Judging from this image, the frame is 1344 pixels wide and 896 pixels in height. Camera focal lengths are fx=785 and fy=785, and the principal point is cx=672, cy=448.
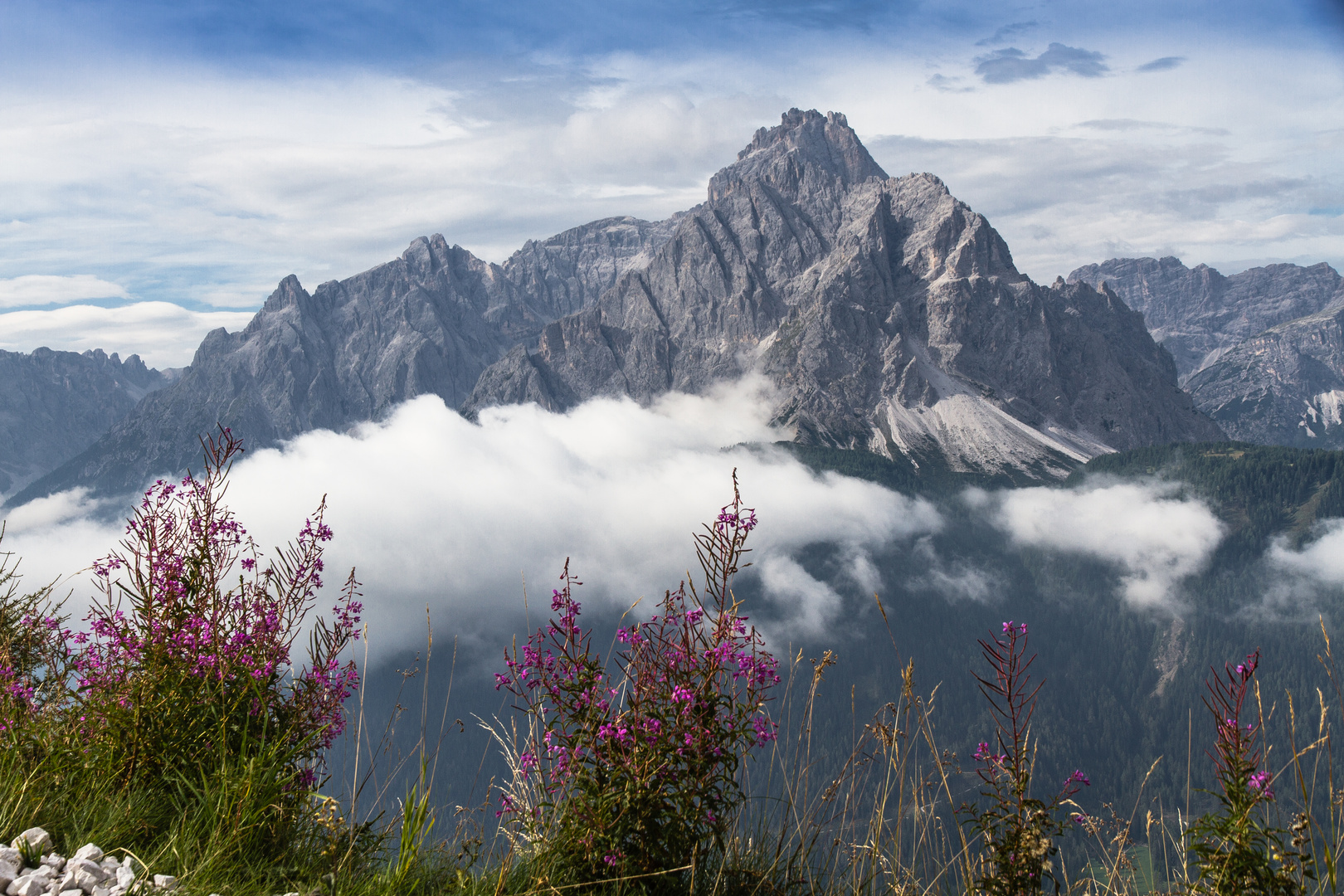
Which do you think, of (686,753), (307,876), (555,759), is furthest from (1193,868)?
(307,876)

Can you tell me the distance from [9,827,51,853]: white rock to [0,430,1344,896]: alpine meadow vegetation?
0.08m

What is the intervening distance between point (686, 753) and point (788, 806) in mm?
1251

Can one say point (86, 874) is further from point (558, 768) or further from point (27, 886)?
point (558, 768)

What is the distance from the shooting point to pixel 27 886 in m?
4.17

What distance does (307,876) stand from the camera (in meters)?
4.90

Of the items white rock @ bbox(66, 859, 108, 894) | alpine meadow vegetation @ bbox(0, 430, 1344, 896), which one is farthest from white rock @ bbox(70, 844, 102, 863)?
alpine meadow vegetation @ bbox(0, 430, 1344, 896)

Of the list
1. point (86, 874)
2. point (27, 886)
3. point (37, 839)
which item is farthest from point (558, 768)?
point (37, 839)

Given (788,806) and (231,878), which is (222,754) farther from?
(788,806)

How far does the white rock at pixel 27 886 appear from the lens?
4164 mm

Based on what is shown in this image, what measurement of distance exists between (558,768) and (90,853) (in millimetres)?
2650

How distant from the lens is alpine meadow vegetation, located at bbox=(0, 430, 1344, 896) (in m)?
4.59

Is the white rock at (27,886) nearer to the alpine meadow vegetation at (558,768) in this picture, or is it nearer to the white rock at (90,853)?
the white rock at (90,853)

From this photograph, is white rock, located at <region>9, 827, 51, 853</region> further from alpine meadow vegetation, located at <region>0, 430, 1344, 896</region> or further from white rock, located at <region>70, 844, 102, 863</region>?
white rock, located at <region>70, 844, 102, 863</region>

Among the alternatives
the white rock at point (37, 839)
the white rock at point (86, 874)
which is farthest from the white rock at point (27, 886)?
the white rock at point (37, 839)
